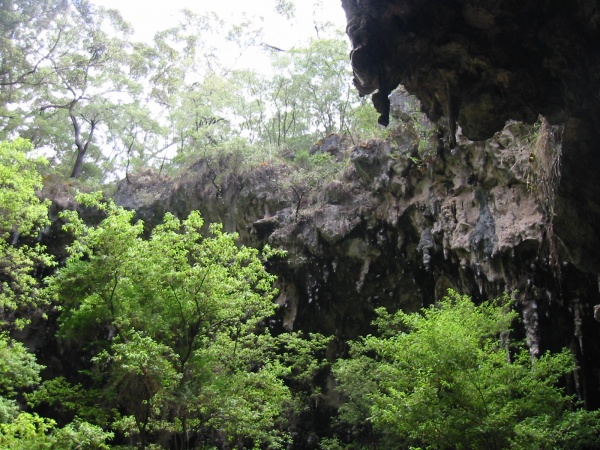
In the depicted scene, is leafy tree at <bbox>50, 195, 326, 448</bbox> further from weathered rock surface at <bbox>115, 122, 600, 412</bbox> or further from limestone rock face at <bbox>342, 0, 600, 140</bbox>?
weathered rock surface at <bbox>115, 122, 600, 412</bbox>

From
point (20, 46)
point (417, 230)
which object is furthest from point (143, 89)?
point (417, 230)

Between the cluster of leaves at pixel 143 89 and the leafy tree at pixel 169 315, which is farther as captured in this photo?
the cluster of leaves at pixel 143 89

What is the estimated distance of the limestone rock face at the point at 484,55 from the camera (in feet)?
21.0

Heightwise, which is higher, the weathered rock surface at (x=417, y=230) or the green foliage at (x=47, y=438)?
the weathered rock surface at (x=417, y=230)

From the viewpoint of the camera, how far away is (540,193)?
970cm

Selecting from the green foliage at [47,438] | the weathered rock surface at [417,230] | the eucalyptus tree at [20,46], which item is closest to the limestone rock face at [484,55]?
the weathered rock surface at [417,230]

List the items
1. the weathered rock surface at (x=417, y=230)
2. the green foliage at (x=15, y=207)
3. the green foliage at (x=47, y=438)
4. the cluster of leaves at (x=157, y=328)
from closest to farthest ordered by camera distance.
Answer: the green foliage at (x=47, y=438) → the cluster of leaves at (x=157, y=328) → the weathered rock surface at (x=417, y=230) → the green foliage at (x=15, y=207)

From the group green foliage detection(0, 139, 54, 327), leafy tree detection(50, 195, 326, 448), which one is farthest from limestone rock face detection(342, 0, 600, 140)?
green foliage detection(0, 139, 54, 327)

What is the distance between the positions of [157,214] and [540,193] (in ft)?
48.5

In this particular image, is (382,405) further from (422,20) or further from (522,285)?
(422,20)

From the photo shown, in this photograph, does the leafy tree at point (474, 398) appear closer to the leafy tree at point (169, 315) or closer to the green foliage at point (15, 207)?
the leafy tree at point (169, 315)

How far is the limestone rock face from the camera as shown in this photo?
641cm

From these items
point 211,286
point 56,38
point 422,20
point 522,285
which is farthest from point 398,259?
point 56,38

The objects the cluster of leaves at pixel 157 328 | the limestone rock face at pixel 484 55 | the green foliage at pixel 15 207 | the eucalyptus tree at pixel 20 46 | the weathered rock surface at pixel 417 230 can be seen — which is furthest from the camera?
the eucalyptus tree at pixel 20 46
